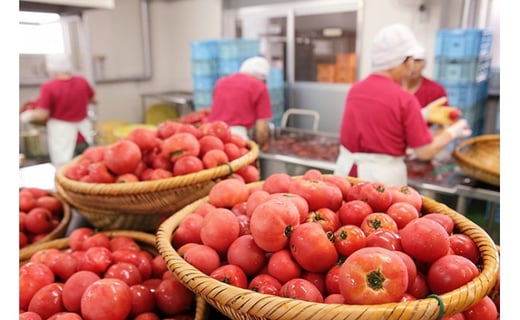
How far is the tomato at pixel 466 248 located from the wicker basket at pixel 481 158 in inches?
57.0

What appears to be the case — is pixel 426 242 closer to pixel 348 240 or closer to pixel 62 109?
pixel 348 240

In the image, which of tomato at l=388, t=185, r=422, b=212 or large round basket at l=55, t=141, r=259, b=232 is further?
large round basket at l=55, t=141, r=259, b=232

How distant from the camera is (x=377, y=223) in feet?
3.04

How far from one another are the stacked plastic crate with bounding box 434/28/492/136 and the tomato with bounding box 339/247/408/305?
362 centimetres

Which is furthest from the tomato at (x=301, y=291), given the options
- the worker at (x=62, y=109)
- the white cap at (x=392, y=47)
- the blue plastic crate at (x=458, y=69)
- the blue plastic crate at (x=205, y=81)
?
the blue plastic crate at (x=205, y=81)

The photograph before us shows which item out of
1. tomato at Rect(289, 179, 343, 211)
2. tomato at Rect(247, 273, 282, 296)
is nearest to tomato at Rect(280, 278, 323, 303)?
tomato at Rect(247, 273, 282, 296)

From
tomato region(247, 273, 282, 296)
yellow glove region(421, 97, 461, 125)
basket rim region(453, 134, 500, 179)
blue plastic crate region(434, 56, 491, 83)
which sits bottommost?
basket rim region(453, 134, 500, 179)

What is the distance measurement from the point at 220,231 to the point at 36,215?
93 cm

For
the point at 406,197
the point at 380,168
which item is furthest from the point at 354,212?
the point at 380,168

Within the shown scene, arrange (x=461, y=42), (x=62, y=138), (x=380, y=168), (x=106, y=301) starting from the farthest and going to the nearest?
(x=62, y=138) < (x=461, y=42) < (x=380, y=168) < (x=106, y=301)

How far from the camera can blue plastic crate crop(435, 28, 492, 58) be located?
372 cm

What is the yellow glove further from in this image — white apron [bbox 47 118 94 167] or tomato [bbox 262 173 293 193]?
white apron [bbox 47 118 94 167]

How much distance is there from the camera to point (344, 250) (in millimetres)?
860
